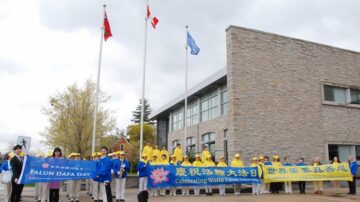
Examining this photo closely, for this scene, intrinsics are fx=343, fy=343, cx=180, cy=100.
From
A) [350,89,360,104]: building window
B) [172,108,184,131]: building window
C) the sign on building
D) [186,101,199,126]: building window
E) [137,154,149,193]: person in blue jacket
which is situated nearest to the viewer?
[137,154,149,193]: person in blue jacket

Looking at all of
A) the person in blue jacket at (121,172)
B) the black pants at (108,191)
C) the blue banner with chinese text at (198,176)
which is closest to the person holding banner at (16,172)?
the black pants at (108,191)

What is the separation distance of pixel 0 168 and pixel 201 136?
1915cm

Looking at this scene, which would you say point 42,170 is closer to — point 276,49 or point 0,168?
point 0,168

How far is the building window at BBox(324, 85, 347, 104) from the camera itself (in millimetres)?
24266

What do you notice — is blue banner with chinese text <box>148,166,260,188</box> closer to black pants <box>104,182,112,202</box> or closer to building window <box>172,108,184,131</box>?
black pants <box>104,182,112,202</box>

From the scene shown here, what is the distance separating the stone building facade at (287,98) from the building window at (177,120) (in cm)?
904

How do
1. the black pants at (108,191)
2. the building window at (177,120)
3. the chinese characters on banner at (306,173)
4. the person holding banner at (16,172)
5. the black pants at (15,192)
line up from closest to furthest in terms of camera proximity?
1. the person holding banner at (16,172)
2. the black pants at (15,192)
3. the black pants at (108,191)
4. the chinese characters on banner at (306,173)
5. the building window at (177,120)

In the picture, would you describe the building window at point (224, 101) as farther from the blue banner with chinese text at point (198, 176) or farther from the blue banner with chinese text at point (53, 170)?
the blue banner with chinese text at point (53, 170)

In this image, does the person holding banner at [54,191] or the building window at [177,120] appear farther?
the building window at [177,120]

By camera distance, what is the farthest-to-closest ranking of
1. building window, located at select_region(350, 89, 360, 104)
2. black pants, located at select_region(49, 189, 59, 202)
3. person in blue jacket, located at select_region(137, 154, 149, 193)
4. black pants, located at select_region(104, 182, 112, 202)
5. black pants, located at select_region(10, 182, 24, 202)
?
building window, located at select_region(350, 89, 360, 104) < person in blue jacket, located at select_region(137, 154, 149, 193) < black pants, located at select_region(49, 189, 59, 202) < black pants, located at select_region(104, 182, 112, 202) < black pants, located at select_region(10, 182, 24, 202)

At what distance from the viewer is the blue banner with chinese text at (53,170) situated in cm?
1060

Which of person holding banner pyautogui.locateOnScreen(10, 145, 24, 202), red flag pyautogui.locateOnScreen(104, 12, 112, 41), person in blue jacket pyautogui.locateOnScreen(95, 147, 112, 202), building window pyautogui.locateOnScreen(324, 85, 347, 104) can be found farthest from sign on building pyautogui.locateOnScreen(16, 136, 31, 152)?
building window pyautogui.locateOnScreen(324, 85, 347, 104)

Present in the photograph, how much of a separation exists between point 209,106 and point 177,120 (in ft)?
26.8

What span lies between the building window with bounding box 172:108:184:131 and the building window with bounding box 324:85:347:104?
14.9 meters
